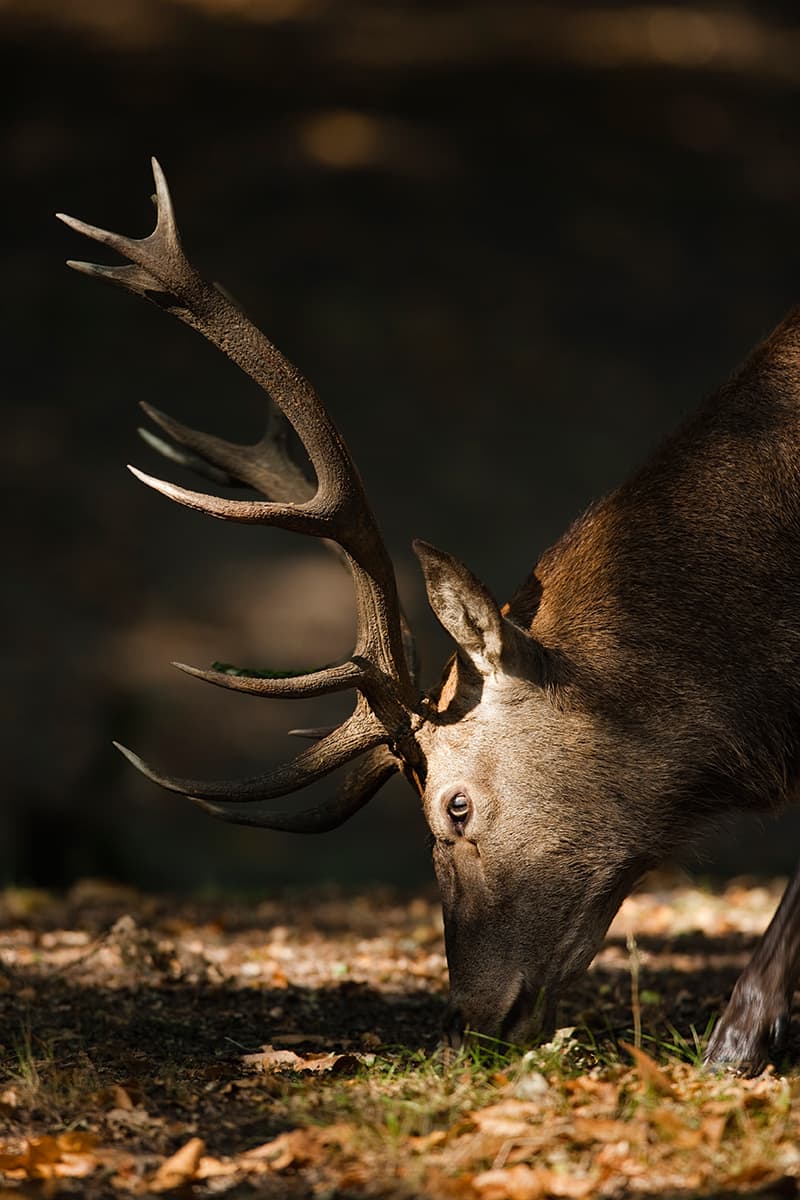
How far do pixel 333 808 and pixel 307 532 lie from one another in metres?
0.89

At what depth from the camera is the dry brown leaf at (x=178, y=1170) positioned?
3426 millimetres

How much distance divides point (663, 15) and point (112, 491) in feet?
39.4

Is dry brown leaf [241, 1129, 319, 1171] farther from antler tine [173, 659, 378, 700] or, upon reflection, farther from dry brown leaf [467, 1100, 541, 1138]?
antler tine [173, 659, 378, 700]

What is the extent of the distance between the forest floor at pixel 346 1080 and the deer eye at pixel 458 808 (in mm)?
689

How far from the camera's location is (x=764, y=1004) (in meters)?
4.59

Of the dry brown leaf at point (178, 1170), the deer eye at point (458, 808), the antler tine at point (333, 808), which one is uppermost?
the deer eye at point (458, 808)

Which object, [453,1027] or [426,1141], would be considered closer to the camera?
[426,1141]

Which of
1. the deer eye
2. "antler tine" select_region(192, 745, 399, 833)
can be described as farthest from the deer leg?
"antler tine" select_region(192, 745, 399, 833)

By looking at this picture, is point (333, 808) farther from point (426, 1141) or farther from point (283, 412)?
point (426, 1141)

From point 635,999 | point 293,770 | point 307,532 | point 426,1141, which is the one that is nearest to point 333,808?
point 293,770

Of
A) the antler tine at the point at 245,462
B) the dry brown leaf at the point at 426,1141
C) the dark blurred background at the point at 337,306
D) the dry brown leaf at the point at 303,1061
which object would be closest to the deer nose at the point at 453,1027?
the dry brown leaf at the point at 303,1061

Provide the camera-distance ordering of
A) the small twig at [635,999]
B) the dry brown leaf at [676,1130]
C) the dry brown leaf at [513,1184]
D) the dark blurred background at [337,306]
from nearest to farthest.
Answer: the dry brown leaf at [513,1184], the dry brown leaf at [676,1130], the small twig at [635,999], the dark blurred background at [337,306]

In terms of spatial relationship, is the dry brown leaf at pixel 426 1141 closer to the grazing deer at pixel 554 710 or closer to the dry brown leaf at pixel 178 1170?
the dry brown leaf at pixel 178 1170

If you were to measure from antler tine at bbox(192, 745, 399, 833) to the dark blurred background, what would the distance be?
503cm
